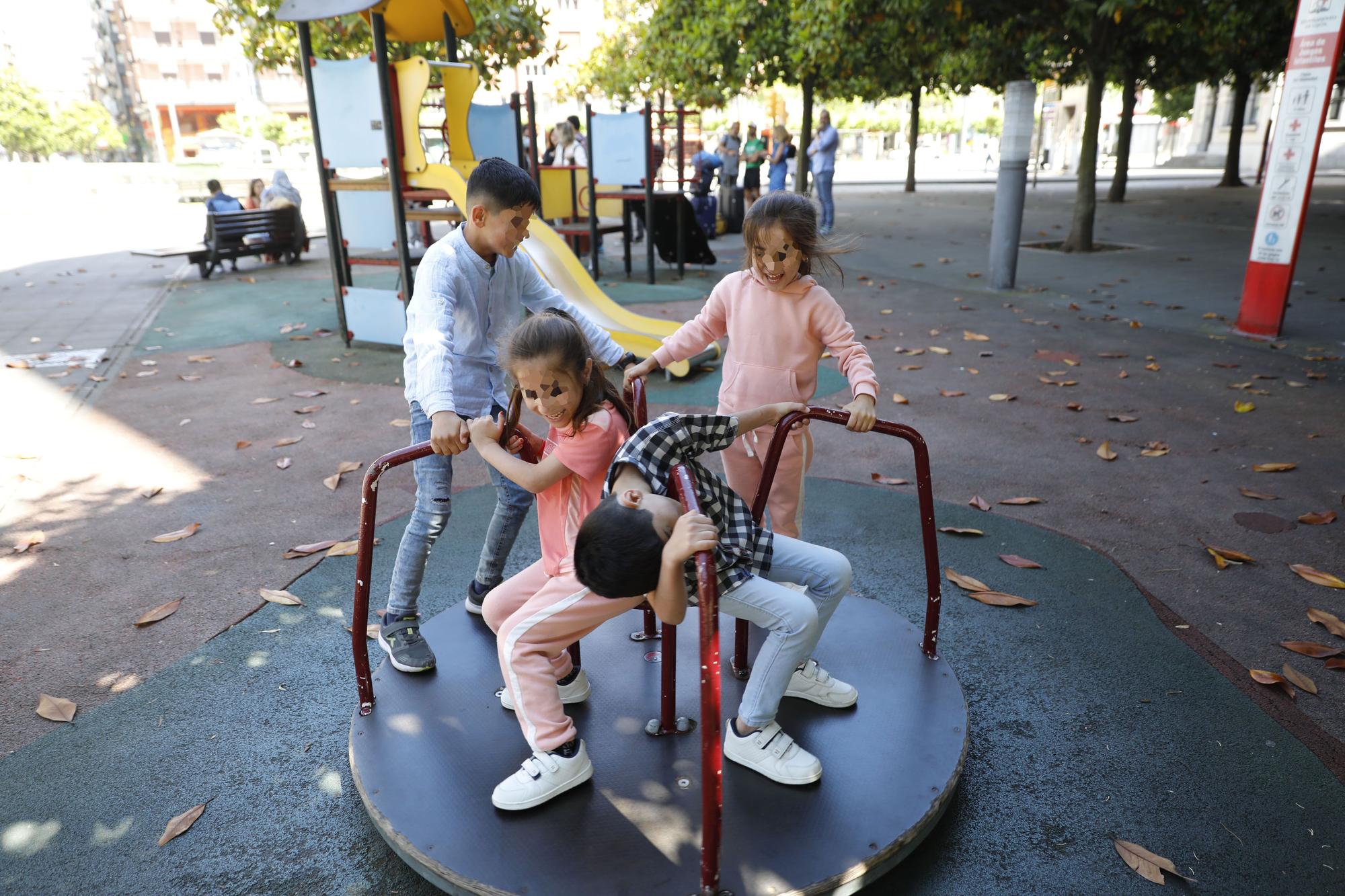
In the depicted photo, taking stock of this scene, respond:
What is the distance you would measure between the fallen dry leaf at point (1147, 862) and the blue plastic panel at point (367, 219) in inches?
304

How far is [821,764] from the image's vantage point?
225 cm

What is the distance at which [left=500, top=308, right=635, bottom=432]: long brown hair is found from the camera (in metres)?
2.05

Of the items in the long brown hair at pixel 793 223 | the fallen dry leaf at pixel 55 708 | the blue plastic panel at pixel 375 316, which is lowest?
the fallen dry leaf at pixel 55 708

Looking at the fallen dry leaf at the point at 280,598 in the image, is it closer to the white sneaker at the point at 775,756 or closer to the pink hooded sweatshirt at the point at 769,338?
the pink hooded sweatshirt at the point at 769,338

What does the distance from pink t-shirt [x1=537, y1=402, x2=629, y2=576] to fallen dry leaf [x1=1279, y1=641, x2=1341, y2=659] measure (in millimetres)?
2431

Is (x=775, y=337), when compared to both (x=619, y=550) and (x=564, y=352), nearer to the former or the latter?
(x=564, y=352)

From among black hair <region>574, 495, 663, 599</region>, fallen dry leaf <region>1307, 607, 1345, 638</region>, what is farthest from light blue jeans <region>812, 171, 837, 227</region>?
black hair <region>574, 495, 663, 599</region>

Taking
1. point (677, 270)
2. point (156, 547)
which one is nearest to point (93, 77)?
point (677, 270)

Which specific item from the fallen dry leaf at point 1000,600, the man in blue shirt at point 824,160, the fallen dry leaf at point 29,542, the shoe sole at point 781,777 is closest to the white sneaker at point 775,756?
the shoe sole at point 781,777

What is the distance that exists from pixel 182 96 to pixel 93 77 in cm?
3427

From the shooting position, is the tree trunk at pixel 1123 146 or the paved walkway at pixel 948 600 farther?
the tree trunk at pixel 1123 146

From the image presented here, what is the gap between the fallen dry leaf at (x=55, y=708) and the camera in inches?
106

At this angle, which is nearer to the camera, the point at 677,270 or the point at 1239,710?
the point at 1239,710

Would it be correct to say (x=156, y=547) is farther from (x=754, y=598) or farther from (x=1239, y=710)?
(x=1239, y=710)
